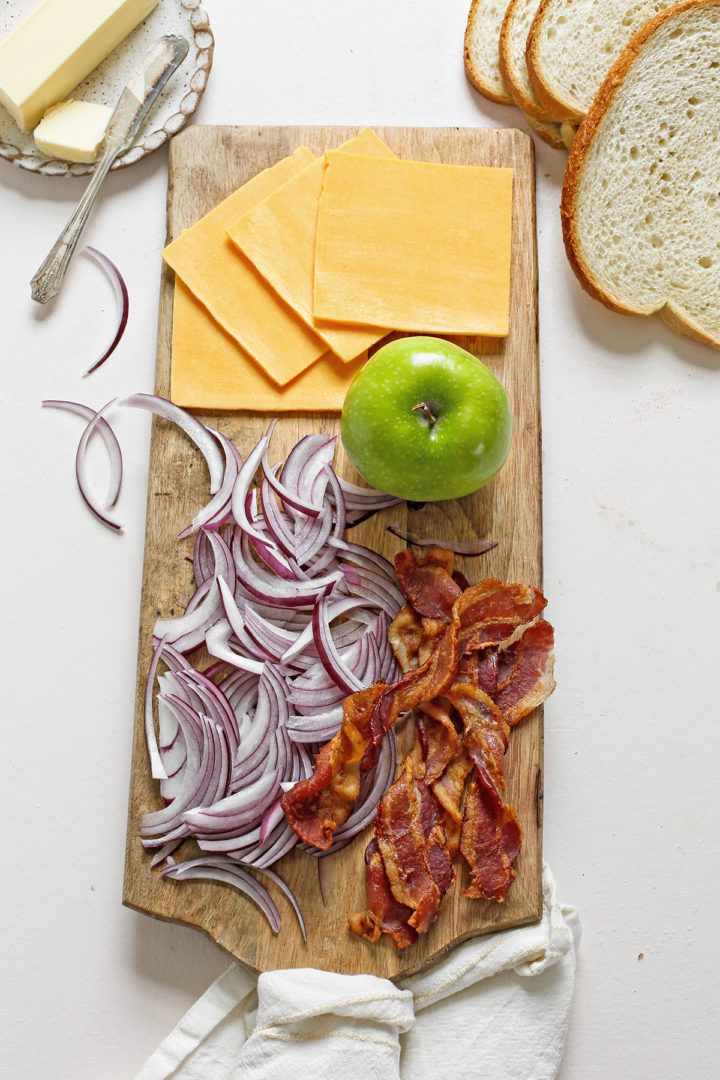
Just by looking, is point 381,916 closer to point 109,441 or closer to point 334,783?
point 334,783

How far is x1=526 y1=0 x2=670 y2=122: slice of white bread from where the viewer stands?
2.11 m

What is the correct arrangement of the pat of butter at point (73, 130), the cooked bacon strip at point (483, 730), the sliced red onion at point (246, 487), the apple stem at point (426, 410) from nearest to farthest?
the apple stem at point (426, 410) < the cooked bacon strip at point (483, 730) < the sliced red onion at point (246, 487) < the pat of butter at point (73, 130)

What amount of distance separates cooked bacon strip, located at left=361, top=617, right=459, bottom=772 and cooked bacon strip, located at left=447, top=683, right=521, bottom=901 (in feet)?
0.16

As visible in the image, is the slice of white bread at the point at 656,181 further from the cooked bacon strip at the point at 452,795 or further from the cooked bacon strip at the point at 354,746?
the cooked bacon strip at the point at 452,795

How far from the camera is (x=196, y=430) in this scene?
6.74 feet

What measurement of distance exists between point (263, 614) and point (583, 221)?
1.11 m

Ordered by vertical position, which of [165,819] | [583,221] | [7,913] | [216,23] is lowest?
[7,913]

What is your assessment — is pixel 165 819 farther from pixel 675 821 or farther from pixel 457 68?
pixel 457 68

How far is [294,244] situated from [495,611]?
90 centimetres

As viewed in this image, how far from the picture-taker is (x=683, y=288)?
2.14 metres

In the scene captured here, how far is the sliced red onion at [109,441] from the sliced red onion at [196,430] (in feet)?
0.38

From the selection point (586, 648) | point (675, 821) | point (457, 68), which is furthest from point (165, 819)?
point (457, 68)

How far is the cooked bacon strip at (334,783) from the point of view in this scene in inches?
73.2

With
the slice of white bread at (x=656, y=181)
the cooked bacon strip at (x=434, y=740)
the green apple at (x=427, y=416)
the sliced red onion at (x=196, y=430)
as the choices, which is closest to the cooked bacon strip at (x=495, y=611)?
the cooked bacon strip at (x=434, y=740)
